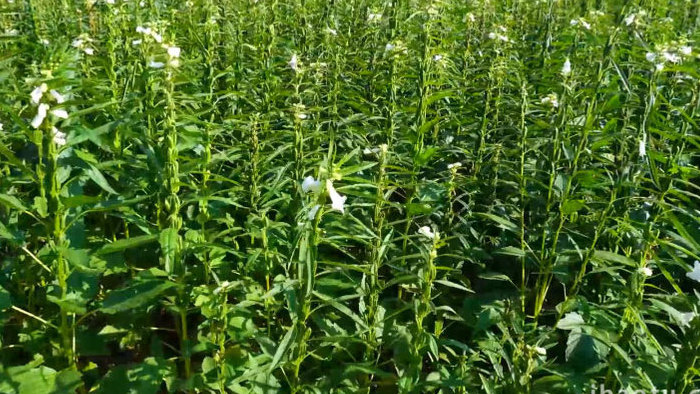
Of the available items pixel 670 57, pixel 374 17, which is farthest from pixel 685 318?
pixel 374 17

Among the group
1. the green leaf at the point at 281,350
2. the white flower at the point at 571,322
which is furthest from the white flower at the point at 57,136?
the white flower at the point at 571,322

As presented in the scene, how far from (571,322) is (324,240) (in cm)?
140

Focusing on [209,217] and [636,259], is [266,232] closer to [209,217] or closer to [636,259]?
[209,217]

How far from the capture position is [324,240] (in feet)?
7.84

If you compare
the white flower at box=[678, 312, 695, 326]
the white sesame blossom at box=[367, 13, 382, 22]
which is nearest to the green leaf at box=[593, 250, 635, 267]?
the white flower at box=[678, 312, 695, 326]

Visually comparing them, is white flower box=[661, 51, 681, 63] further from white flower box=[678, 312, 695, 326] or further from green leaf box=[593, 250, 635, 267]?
white flower box=[678, 312, 695, 326]

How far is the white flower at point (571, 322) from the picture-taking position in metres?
2.89

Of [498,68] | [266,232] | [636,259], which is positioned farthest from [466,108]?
[266,232]

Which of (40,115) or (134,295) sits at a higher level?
(40,115)

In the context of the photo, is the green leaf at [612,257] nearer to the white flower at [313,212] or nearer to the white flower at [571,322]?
the white flower at [571,322]

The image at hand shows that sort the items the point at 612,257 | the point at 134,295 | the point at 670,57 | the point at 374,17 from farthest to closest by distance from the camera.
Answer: the point at 374,17 < the point at 670,57 < the point at 612,257 < the point at 134,295

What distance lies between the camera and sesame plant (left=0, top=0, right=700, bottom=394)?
251 centimetres

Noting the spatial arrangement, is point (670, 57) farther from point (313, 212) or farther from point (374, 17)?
point (374, 17)

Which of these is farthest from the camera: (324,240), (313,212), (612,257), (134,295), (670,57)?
(670,57)
